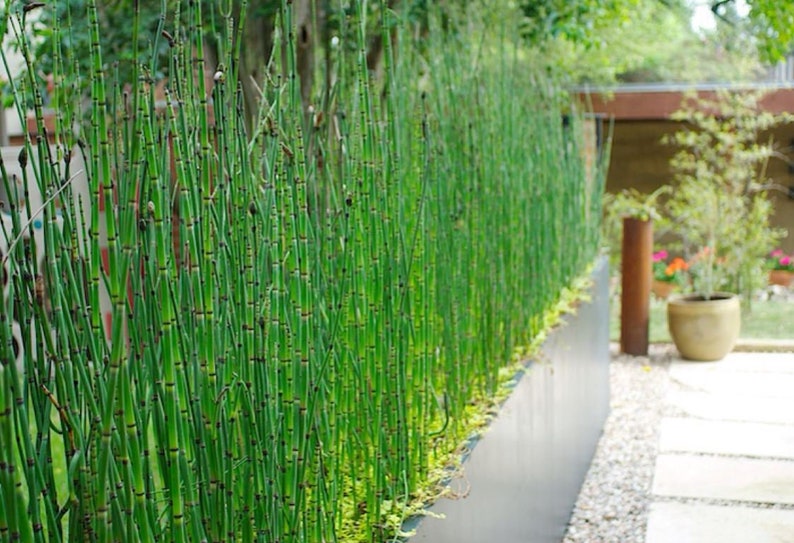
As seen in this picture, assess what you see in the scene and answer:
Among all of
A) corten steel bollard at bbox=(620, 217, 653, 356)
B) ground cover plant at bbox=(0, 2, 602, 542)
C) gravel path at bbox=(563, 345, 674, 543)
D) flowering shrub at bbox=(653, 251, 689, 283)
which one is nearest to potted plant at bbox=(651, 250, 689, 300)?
flowering shrub at bbox=(653, 251, 689, 283)

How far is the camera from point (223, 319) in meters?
1.01

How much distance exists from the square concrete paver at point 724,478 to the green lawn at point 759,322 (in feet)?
5.20

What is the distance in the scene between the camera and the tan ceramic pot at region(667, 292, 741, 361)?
430 centimetres

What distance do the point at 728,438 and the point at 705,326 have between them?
109 centimetres

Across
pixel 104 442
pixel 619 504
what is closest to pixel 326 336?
pixel 104 442

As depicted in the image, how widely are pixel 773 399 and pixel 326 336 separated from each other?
2.76 m

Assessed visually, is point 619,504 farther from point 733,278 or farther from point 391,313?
point 733,278

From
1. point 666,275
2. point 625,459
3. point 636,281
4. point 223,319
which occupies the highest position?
point 223,319

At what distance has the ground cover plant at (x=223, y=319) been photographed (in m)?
0.86

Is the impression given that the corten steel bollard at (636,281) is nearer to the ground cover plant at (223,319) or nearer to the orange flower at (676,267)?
the orange flower at (676,267)

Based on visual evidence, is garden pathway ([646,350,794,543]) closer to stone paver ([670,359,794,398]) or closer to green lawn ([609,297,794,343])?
stone paver ([670,359,794,398])

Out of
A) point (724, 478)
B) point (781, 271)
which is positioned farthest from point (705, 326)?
point (781, 271)

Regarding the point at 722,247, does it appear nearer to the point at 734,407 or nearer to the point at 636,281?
the point at 636,281

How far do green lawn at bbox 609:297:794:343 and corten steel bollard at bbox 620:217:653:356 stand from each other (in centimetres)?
13
